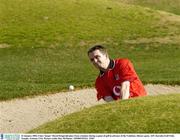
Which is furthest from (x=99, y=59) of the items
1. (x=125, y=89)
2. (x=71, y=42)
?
(x=71, y=42)

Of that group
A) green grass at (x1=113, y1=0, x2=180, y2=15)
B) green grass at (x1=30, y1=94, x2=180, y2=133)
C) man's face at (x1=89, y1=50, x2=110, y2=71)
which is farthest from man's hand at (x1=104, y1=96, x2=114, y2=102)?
green grass at (x1=113, y1=0, x2=180, y2=15)

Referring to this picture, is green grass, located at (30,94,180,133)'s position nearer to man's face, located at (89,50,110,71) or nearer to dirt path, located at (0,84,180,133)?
man's face, located at (89,50,110,71)

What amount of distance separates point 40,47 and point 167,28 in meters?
9.40

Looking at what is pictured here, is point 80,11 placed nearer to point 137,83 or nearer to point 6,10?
point 6,10

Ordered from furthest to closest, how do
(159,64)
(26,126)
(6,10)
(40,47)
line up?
(6,10) < (40,47) < (159,64) < (26,126)

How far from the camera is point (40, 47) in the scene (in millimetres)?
32219

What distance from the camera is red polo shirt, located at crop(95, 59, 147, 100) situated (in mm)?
8641

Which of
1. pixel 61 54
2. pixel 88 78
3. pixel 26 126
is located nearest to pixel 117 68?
pixel 26 126

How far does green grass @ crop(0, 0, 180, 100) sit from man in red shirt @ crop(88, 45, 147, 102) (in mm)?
8325

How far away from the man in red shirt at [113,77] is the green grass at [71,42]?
328 inches

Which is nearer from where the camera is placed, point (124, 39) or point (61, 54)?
point (61, 54)

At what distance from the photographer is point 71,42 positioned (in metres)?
33.7

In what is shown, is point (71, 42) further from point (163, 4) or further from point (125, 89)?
point (125, 89)

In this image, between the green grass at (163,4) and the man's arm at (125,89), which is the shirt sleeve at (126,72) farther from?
the green grass at (163,4)
